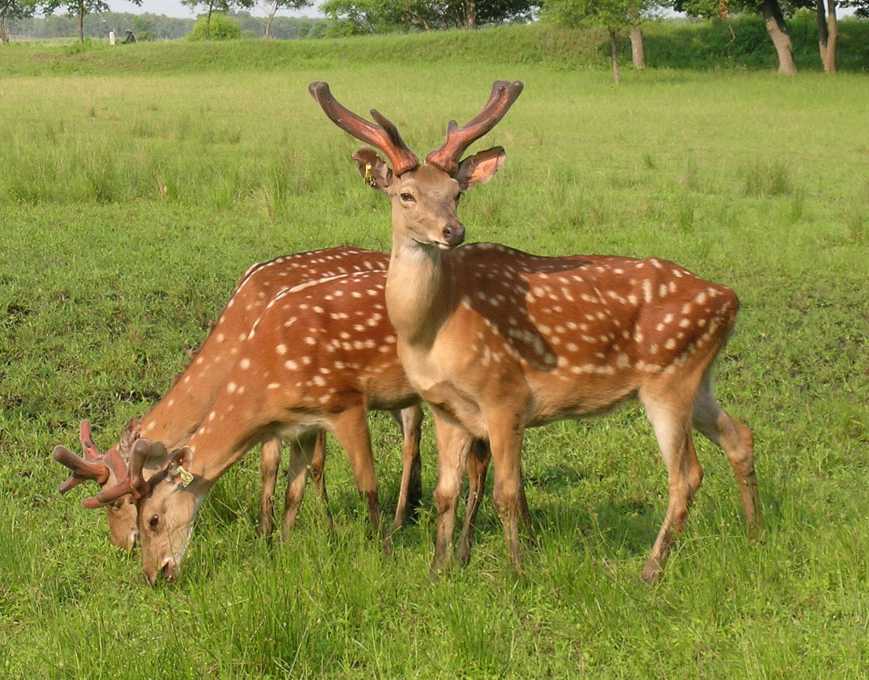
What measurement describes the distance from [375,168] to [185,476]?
1.42 metres

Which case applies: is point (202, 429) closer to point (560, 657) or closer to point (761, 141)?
point (560, 657)

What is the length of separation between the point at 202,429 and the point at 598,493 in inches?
79.9

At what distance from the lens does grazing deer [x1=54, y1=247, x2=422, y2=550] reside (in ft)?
15.9

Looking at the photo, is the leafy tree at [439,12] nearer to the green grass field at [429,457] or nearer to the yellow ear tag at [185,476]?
the green grass field at [429,457]

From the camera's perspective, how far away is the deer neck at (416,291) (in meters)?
4.54

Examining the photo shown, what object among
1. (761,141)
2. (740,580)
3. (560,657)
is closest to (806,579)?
(740,580)

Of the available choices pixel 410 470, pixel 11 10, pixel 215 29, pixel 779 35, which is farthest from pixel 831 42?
pixel 11 10

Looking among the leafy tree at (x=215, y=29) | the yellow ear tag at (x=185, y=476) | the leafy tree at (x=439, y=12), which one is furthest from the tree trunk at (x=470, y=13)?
the yellow ear tag at (x=185, y=476)

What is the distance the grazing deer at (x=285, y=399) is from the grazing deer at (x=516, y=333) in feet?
1.28

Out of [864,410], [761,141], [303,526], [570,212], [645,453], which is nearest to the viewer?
[303,526]

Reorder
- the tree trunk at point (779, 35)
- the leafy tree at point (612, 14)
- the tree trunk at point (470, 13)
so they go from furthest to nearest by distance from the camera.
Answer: the tree trunk at point (470, 13)
the tree trunk at point (779, 35)
the leafy tree at point (612, 14)

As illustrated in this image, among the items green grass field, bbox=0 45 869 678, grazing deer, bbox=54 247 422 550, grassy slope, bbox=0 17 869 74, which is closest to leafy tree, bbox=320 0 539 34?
grassy slope, bbox=0 17 869 74

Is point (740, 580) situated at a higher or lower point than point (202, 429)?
lower

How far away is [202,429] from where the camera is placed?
4.92 metres
